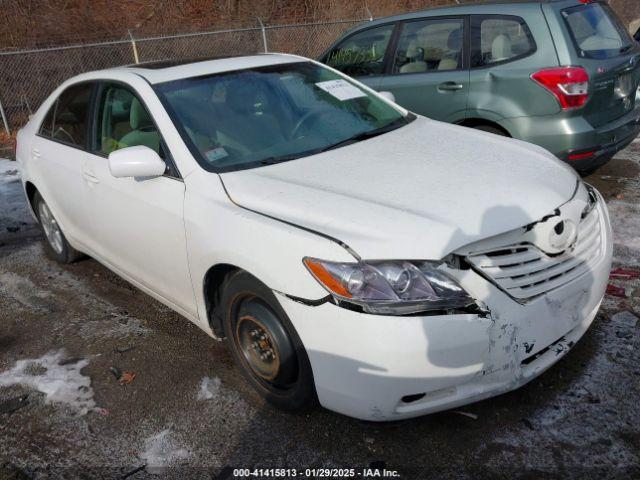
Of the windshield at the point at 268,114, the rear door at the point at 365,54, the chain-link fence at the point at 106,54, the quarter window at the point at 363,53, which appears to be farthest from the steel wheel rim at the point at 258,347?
the chain-link fence at the point at 106,54

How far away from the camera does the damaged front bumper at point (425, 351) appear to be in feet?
7.47

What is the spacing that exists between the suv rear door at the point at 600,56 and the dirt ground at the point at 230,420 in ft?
6.07

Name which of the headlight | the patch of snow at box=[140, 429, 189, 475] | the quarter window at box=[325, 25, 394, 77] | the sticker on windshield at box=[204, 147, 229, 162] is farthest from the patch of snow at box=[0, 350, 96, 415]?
the quarter window at box=[325, 25, 394, 77]

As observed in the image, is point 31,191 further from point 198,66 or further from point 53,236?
point 198,66

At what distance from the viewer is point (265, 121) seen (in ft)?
11.4

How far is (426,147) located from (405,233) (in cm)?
110

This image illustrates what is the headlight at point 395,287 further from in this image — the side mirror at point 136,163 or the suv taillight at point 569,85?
the suv taillight at point 569,85

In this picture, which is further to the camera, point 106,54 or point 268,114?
point 106,54

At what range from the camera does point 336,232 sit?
2.43m

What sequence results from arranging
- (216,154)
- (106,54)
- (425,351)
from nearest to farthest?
(425,351) < (216,154) < (106,54)

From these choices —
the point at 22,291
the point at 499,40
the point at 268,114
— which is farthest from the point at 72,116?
the point at 499,40

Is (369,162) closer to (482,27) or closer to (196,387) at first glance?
(196,387)

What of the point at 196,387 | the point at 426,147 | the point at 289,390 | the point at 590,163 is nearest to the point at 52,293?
the point at 196,387

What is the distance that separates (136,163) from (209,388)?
1.26m
